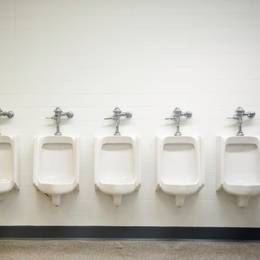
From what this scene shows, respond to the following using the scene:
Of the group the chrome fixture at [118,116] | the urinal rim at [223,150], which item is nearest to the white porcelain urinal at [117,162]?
the chrome fixture at [118,116]

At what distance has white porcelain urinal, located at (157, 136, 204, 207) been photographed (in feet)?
7.40

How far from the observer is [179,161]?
7.88ft

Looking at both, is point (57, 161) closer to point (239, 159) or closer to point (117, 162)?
point (117, 162)

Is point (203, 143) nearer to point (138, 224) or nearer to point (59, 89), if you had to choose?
point (138, 224)

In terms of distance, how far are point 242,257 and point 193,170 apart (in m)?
0.78

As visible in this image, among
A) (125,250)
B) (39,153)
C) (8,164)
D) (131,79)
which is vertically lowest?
(125,250)

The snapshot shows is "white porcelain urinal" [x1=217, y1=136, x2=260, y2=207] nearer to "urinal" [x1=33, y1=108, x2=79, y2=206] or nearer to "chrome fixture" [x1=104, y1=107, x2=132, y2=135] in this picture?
"chrome fixture" [x1=104, y1=107, x2=132, y2=135]

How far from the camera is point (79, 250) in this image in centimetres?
231

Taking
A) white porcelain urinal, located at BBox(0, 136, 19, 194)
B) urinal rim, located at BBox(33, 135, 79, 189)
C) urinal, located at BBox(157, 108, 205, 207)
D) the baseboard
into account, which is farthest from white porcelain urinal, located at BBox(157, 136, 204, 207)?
white porcelain urinal, located at BBox(0, 136, 19, 194)

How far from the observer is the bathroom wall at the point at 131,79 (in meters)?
2.42

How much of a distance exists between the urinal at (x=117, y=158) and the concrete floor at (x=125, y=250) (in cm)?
40

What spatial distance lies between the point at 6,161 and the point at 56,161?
44cm

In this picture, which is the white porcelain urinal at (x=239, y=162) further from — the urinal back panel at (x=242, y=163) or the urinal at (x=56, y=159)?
the urinal at (x=56, y=159)

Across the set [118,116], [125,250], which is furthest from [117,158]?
[125,250]
